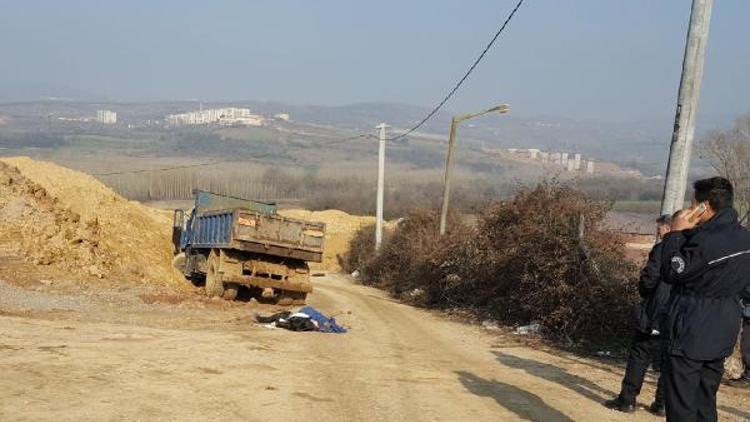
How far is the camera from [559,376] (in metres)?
9.63

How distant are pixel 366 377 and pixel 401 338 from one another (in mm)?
4884

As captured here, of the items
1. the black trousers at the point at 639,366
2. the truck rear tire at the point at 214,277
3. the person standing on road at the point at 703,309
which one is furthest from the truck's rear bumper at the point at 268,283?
the person standing on road at the point at 703,309

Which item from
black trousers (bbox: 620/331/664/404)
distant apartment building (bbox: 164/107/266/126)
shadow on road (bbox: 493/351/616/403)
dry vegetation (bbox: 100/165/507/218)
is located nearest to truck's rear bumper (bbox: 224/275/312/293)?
shadow on road (bbox: 493/351/616/403)

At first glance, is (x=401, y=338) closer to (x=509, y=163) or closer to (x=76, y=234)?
(x=76, y=234)

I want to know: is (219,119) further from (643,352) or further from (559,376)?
(643,352)

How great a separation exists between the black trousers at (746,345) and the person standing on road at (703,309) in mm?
4726

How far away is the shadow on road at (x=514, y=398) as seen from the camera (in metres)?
7.20

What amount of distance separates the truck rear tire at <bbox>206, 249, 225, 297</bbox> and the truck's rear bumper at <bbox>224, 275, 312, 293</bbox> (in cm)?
31

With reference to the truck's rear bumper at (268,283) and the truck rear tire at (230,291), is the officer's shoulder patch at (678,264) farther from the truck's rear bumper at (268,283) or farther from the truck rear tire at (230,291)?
the truck rear tire at (230,291)

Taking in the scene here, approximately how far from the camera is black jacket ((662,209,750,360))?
490cm

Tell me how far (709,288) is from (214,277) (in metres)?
14.6

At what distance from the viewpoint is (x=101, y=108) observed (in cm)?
19062

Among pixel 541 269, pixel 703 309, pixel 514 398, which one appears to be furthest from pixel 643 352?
pixel 541 269

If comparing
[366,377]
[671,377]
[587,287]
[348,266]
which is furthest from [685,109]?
[348,266]
